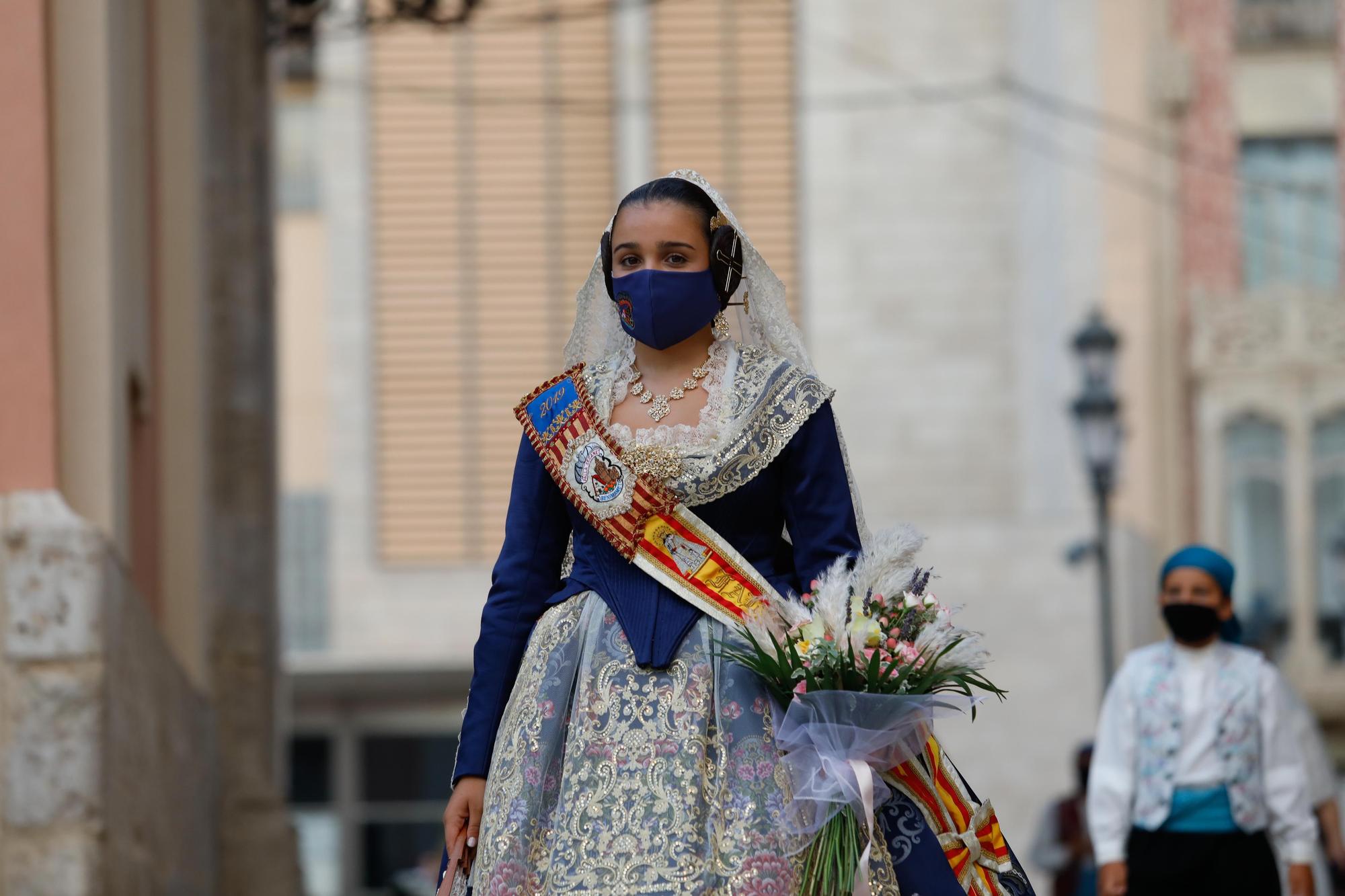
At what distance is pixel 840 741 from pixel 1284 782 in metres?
4.15

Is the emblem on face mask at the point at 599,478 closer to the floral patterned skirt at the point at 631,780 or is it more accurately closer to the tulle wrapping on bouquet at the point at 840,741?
the floral patterned skirt at the point at 631,780

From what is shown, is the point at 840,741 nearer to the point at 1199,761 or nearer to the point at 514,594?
the point at 514,594

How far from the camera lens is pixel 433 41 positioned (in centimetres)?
2900

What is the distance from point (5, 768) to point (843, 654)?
4451 mm

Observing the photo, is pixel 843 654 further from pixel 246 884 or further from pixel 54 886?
pixel 246 884

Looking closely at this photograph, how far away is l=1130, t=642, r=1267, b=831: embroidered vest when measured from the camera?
8.50 meters

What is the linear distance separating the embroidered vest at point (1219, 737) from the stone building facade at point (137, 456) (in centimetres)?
350

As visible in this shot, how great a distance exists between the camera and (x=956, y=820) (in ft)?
16.6

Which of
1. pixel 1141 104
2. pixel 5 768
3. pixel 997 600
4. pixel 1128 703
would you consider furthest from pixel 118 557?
pixel 1141 104

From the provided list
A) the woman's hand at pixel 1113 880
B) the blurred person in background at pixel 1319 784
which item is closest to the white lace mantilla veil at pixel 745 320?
the woman's hand at pixel 1113 880

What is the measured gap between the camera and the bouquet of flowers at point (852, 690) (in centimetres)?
474

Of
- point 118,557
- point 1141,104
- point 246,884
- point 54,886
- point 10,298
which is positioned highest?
point 1141,104

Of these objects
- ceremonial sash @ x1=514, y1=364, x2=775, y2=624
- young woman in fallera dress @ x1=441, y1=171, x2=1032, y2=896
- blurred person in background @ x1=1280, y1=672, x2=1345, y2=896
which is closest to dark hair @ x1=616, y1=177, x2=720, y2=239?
young woman in fallera dress @ x1=441, y1=171, x2=1032, y2=896

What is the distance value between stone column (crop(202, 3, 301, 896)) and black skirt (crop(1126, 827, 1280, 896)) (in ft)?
18.7
